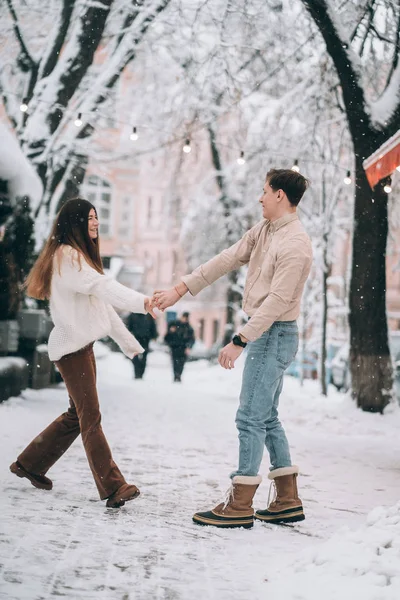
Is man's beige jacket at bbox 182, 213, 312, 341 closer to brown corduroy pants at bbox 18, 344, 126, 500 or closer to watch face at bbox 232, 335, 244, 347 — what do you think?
watch face at bbox 232, 335, 244, 347

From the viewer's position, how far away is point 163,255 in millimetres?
63656

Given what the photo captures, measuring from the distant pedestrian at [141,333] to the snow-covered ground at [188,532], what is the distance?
10.0m

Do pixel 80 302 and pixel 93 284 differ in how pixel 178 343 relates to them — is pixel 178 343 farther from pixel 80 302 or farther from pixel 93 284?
pixel 93 284

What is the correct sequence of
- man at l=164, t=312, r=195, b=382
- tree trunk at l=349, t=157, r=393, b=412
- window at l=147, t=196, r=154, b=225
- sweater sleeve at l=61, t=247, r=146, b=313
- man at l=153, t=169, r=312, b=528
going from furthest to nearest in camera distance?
window at l=147, t=196, r=154, b=225 < man at l=164, t=312, r=195, b=382 < tree trunk at l=349, t=157, r=393, b=412 < sweater sleeve at l=61, t=247, r=146, b=313 < man at l=153, t=169, r=312, b=528

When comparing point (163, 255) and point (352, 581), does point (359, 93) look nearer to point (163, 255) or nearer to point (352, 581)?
point (352, 581)

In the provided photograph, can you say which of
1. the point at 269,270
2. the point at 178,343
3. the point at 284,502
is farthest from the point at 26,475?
the point at 178,343

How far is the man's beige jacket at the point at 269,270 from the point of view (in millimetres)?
5121

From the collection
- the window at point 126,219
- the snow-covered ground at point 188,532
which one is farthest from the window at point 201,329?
the snow-covered ground at point 188,532

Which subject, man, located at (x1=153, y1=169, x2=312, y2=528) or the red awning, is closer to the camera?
man, located at (x1=153, y1=169, x2=312, y2=528)

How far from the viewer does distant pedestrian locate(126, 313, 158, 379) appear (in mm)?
20266

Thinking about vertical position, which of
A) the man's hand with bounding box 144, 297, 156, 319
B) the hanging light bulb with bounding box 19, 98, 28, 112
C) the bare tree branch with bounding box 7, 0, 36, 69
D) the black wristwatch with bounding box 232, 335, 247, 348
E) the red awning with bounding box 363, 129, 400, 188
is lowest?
the black wristwatch with bounding box 232, 335, 247, 348

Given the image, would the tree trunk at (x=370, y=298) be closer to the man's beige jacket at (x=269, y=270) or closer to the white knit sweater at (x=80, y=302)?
the man's beige jacket at (x=269, y=270)

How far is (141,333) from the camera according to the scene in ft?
67.2

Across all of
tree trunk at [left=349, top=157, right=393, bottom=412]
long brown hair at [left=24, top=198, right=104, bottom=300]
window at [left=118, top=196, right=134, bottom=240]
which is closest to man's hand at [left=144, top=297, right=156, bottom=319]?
long brown hair at [left=24, top=198, right=104, bottom=300]
